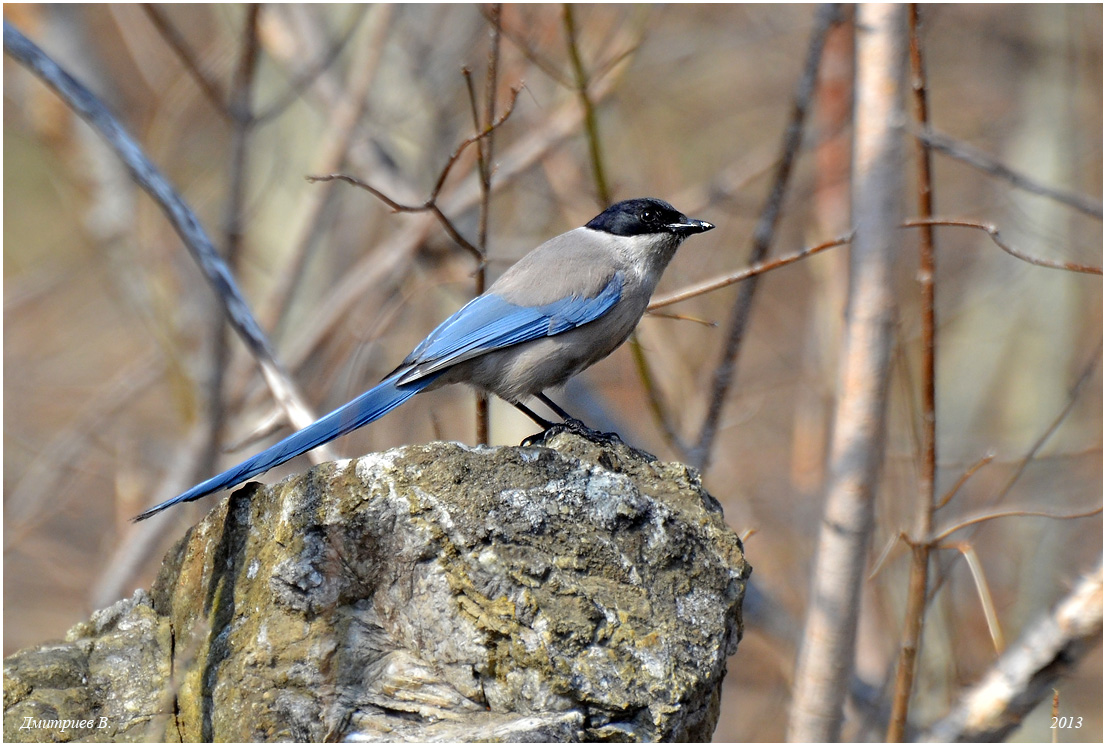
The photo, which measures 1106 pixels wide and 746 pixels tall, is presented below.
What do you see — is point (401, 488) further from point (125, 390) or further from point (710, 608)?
point (125, 390)

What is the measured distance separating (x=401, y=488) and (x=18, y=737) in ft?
3.66

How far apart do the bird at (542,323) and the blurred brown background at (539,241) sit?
5.22 feet

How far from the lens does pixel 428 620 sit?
8.11 feet

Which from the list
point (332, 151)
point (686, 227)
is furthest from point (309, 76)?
point (686, 227)

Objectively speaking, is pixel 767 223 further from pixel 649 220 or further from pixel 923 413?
pixel 923 413

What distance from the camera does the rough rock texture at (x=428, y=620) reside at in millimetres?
2389

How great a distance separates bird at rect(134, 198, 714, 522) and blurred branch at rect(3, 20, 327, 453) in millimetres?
372

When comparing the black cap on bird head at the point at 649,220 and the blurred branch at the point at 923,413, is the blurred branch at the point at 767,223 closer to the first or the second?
the black cap on bird head at the point at 649,220

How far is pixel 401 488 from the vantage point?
258 cm

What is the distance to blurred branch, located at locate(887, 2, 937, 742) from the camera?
3.91m

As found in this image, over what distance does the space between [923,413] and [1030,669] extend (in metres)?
1.17

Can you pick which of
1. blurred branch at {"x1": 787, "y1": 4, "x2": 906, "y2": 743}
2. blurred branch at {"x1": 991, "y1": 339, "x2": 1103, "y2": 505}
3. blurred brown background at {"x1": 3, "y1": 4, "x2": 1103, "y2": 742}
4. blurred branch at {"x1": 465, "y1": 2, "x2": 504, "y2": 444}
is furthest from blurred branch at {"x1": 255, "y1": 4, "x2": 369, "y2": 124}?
blurred branch at {"x1": 991, "y1": 339, "x2": 1103, "y2": 505}

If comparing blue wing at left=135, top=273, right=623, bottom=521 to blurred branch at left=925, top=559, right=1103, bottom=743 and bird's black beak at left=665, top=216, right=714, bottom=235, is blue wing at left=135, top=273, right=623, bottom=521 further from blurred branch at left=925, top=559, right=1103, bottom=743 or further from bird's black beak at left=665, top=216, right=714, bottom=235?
blurred branch at left=925, top=559, right=1103, bottom=743

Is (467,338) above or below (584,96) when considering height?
below
